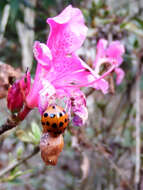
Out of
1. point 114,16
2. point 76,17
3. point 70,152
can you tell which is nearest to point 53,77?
point 76,17

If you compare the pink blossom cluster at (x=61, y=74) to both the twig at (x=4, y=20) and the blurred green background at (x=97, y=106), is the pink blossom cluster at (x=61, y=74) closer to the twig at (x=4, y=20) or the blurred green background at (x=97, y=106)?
the blurred green background at (x=97, y=106)

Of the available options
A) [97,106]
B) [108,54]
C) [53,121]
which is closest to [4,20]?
[97,106]

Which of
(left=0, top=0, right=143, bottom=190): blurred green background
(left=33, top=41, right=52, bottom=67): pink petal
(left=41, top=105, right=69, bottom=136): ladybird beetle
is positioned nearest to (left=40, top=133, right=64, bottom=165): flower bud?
(left=41, top=105, right=69, bottom=136): ladybird beetle

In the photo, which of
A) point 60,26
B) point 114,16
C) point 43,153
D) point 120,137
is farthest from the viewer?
point 120,137

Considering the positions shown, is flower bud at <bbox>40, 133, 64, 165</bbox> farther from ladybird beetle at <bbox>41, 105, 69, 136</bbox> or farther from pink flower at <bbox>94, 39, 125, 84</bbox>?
pink flower at <bbox>94, 39, 125, 84</bbox>

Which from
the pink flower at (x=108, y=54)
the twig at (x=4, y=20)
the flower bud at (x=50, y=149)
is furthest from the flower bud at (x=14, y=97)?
the twig at (x=4, y=20)

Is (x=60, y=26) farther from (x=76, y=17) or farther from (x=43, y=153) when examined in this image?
(x=43, y=153)

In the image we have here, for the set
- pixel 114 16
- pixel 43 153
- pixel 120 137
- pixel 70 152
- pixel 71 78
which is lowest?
pixel 70 152
